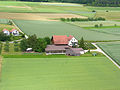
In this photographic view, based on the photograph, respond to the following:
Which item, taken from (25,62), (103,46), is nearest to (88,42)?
(103,46)

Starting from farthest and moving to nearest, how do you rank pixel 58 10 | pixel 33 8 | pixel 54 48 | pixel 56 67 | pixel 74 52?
pixel 33 8, pixel 58 10, pixel 54 48, pixel 74 52, pixel 56 67

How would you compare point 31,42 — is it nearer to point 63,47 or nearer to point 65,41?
point 63,47

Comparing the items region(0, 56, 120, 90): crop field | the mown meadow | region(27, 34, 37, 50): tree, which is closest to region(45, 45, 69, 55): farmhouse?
region(27, 34, 37, 50): tree

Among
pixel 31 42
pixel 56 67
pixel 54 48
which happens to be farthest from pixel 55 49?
pixel 56 67

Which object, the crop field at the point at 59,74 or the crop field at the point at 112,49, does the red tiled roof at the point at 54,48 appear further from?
the crop field at the point at 112,49

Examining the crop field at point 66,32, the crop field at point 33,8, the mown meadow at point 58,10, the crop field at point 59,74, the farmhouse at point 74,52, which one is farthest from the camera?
the crop field at point 33,8

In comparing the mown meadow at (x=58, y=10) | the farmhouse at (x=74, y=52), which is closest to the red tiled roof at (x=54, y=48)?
the farmhouse at (x=74, y=52)

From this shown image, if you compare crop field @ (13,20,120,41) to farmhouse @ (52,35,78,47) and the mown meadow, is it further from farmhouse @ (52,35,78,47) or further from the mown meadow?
the mown meadow
